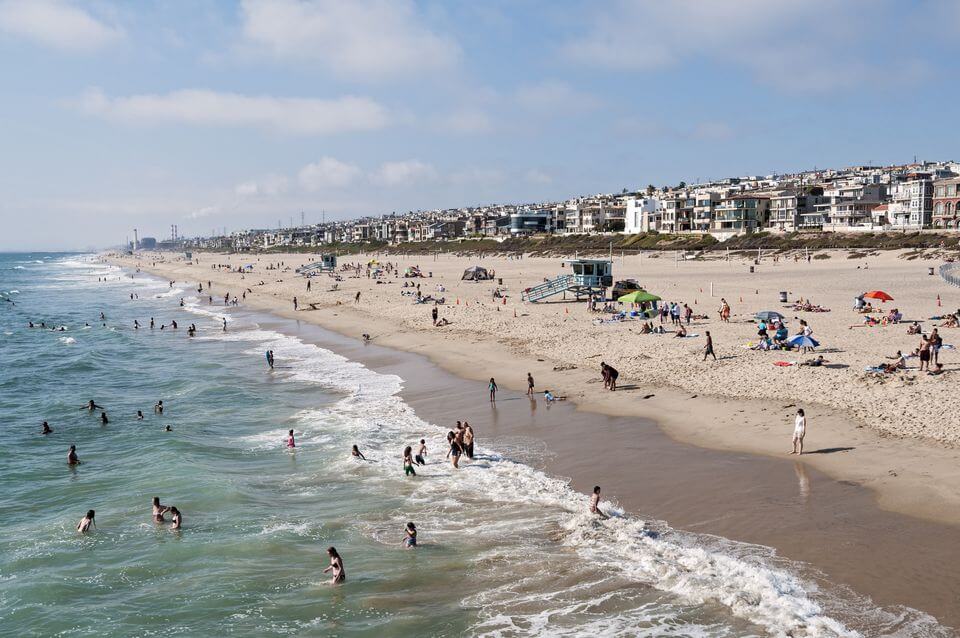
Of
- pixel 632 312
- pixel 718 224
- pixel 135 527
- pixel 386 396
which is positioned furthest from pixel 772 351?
pixel 718 224

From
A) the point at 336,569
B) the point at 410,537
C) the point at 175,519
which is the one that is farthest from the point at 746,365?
the point at 175,519

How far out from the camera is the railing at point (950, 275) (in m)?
40.4

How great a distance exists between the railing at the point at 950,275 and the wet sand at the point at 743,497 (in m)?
31.8

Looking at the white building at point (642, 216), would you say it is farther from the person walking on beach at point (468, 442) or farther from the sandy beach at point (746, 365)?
the person walking on beach at point (468, 442)

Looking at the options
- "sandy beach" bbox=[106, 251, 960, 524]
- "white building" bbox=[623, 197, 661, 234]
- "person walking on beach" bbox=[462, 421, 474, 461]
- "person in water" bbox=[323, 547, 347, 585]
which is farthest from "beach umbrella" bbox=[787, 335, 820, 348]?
"white building" bbox=[623, 197, 661, 234]

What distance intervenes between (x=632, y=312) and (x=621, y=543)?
80.9 ft

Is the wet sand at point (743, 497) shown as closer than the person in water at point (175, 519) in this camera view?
Yes

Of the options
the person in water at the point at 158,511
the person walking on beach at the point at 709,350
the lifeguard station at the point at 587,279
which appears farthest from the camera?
the lifeguard station at the point at 587,279

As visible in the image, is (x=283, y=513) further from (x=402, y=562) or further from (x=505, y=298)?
(x=505, y=298)

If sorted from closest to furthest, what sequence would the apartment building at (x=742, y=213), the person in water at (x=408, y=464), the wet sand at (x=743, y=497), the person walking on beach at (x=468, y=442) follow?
the wet sand at (x=743, y=497), the person in water at (x=408, y=464), the person walking on beach at (x=468, y=442), the apartment building at (x=742, y=213)

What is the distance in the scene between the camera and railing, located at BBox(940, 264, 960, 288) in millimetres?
40419

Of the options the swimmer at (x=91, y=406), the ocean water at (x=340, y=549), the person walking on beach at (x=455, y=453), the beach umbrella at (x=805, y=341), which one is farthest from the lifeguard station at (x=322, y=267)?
the person walking on beach at (x=455, y=453)

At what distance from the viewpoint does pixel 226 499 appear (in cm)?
1555

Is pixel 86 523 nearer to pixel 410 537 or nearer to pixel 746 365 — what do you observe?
pixel 410 537
